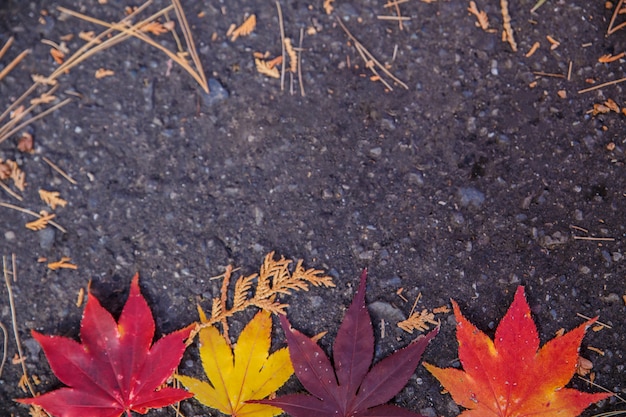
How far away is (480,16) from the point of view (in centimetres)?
162

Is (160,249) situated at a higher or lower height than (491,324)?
higher

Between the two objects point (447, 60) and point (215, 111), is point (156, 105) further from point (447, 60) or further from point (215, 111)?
point (447, 60)

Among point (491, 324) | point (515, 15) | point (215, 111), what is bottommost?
point (491, 324)

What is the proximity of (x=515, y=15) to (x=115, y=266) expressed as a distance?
1376 mm

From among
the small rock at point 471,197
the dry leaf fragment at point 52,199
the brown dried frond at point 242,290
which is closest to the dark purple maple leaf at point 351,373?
the brown dried frond at point 242,290

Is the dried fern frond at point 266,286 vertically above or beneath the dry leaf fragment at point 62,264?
beneath

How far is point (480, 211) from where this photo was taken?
1549mm

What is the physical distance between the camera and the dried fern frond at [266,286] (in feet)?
4.85

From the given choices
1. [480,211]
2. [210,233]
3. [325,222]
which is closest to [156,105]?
[210,233]

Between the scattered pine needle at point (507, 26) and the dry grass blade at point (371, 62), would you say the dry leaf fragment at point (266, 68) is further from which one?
the scattered pine needle at point (507, 26)

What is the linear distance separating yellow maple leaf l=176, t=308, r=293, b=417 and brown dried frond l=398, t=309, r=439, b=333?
1.10ft

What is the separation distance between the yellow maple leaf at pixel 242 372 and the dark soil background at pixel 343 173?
0.10 m

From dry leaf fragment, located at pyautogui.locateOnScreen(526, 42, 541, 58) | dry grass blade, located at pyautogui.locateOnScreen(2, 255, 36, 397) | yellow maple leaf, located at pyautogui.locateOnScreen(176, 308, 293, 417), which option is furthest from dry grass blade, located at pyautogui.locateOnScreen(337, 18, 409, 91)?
dry grass blade, located at pyautogui.locateOnScreen(2, 255, 36, 397)

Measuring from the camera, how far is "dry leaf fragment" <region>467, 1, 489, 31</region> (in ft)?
5.31
